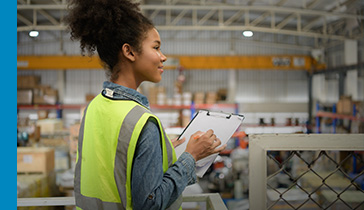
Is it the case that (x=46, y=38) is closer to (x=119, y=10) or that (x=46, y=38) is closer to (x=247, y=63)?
(x=247, y=63)

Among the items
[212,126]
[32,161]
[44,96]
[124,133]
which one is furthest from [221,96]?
[124,133]

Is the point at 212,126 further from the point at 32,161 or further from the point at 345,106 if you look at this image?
the point at 345,106

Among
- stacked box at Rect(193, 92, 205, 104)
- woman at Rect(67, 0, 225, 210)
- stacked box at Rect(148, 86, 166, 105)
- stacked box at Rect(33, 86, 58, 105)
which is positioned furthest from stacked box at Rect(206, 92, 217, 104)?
woman at Rect(67, 0, 225, 210)

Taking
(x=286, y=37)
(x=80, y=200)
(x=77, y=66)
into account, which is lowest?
(x=80, y=200)

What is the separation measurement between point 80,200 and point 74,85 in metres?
13.3

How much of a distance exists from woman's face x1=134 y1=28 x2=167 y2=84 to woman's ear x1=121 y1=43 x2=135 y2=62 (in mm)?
19

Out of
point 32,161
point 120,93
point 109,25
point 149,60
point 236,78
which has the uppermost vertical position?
point 236,78

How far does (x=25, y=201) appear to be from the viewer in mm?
1368

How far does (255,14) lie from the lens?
11484 mm

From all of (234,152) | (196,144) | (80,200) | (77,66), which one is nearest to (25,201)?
(80,200)

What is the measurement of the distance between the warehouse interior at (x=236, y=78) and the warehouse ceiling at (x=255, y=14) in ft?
0.13

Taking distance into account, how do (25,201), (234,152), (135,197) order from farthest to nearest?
(234,152) → (25,201) → (135,197)

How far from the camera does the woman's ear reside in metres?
1.02

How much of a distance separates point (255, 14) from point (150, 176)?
11.6 m
